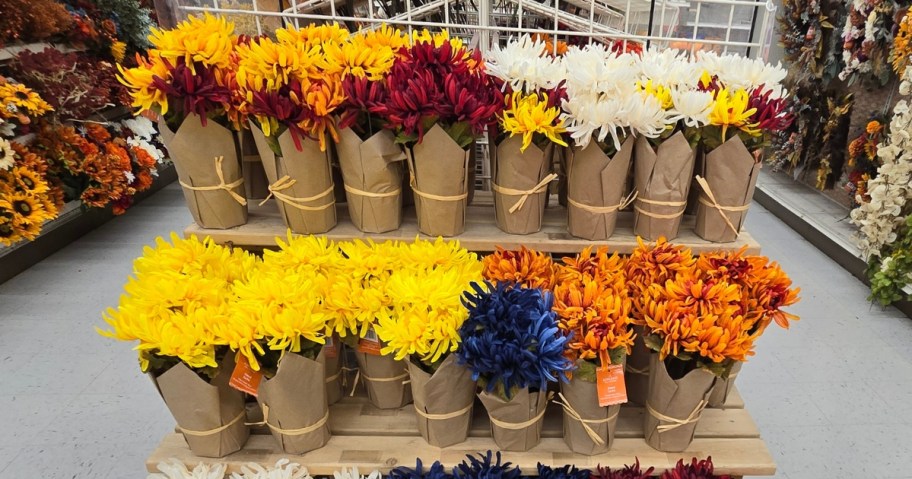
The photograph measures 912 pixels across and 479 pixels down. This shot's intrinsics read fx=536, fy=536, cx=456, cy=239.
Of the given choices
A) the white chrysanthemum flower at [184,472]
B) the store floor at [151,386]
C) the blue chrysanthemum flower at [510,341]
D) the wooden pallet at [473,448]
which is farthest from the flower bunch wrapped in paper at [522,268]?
the store floor at [151,386]

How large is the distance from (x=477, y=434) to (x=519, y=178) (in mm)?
641

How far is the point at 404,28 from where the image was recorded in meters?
2.17

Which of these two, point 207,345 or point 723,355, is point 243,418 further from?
point 723,355

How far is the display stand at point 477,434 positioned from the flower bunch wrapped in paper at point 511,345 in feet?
0.62

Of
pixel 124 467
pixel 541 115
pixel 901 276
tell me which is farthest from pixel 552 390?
pixel 901 276

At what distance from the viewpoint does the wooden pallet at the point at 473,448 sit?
1.26 metres

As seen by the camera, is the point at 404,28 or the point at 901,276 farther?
the point at 901,276

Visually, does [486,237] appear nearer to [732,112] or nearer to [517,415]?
[517,415]

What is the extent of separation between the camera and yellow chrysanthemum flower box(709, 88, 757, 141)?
1187mm

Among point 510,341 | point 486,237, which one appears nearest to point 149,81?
point 486,237

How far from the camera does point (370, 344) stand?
1303mm

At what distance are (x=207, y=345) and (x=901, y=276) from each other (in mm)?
3073

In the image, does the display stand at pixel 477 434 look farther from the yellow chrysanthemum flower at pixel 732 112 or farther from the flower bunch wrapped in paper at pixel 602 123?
the yellow chrysanthemum flower at pixel 732 112

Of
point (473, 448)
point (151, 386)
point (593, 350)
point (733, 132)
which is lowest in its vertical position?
point (151, 386)
